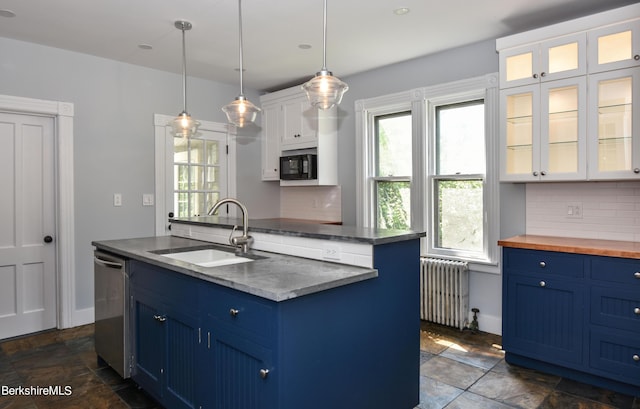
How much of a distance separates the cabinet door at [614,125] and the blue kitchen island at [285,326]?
1.61m

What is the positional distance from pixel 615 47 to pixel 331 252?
2.41m

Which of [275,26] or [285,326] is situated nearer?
[285,326]

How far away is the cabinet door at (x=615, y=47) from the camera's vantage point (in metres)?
2.68

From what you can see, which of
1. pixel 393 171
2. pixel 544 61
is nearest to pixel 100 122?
pixel 393 171

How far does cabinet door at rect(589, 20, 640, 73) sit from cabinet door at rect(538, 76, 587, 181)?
14cm

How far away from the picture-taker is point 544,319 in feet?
9.36

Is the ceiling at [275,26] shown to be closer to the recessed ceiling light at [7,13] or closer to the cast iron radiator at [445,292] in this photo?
the recessed ceiling light at [7,13]

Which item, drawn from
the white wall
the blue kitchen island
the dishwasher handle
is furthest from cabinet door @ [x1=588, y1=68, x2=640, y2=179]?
the white wall

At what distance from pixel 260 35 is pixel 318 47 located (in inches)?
23.0

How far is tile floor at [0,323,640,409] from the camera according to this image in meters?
2.50

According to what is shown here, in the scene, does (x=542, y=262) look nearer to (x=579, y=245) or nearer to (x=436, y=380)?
(x=579, y=245)

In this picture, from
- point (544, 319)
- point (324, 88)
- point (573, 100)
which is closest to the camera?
point (324, 88)

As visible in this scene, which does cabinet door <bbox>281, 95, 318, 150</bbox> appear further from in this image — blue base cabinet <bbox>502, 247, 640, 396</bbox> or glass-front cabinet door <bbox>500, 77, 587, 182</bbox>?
blue base cabinet <bbox>502, 247, 640, 396</bbox>

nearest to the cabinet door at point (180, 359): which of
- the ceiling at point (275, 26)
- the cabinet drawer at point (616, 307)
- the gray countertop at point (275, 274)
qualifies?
the gray countertop at point (275, 274)
